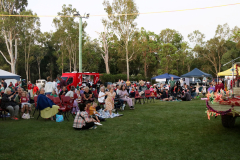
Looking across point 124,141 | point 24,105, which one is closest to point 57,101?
point 24,105

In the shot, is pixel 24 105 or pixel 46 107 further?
pixel 24 105

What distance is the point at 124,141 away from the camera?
17.1 ft

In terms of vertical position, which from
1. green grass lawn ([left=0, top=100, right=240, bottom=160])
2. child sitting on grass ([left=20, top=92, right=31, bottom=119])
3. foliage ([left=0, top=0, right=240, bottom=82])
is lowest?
green grass lawn ([left=0, top=100, right=240, bottom=160])

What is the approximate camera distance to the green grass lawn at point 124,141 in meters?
4.31

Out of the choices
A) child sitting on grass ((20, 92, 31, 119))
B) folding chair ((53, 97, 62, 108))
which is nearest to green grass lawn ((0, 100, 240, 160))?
child sitting on grass ((20, 92, 31, 119))

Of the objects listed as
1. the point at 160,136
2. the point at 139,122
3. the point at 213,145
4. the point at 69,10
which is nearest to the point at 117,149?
the point at 160,136

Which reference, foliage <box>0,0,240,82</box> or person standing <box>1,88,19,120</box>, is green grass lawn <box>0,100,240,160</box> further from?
foliage <box>0,0,240,82</box>

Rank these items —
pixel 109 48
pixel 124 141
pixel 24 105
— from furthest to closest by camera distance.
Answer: pixel 109 48 < pixel 24 105 < pixel 124 141

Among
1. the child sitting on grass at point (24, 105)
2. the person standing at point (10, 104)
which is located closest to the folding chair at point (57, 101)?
the child sitting on grass at point (24, 105)

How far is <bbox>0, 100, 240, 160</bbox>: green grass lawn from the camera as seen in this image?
431 cm

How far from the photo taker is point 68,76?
688 inches

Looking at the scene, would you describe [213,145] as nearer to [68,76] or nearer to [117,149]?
[117,149]

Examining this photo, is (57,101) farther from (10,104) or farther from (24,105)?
(10,104)

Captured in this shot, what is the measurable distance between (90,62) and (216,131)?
121ft
